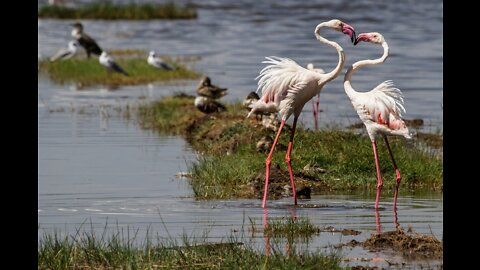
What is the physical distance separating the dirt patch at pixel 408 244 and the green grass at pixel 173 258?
1007 millimetres

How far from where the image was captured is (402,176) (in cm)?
1481

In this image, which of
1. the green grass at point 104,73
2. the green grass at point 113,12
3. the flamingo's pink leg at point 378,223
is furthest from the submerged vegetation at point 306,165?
the green grass at point 113,12

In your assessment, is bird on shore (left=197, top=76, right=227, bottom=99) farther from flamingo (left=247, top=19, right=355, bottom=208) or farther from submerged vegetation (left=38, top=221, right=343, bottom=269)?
submerged vegetation (left=38, top=221, right=343, bottom=269)

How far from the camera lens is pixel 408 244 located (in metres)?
10.2

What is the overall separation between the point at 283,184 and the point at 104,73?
1679 cm

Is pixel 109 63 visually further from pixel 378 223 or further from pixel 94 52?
pixel 378 223

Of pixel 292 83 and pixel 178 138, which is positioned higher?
Answer: pixel 292 83

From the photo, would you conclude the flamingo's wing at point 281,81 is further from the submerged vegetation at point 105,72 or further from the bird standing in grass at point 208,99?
the submerged vegetation at point 105,72

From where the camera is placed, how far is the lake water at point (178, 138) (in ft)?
40.5

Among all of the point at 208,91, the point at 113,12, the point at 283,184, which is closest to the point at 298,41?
the point at 113,12

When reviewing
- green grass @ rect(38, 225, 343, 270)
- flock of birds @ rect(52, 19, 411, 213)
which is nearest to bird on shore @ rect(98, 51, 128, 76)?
flock of birds @ rect(52, 19, 411, 213)

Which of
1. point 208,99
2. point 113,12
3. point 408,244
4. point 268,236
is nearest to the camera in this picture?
point 408,244
